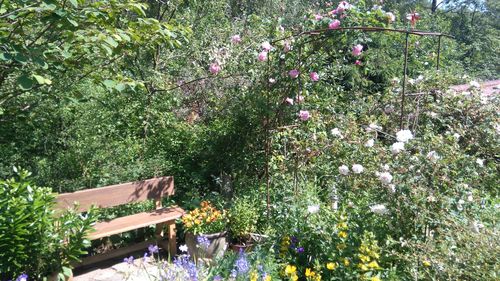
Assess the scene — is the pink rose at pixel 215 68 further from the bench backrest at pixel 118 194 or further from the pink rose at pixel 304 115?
the bench backrest at pixel 118 194

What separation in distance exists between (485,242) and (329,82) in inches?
140

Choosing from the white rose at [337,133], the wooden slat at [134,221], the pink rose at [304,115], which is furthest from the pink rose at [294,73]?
the wooden slat at [134,221]

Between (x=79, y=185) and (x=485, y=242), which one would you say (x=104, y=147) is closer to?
(x=79, y=185)

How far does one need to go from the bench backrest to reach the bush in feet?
1.02

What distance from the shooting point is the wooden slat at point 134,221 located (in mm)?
3890

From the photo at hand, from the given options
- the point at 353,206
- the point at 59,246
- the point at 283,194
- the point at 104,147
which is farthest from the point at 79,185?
the point at 353,206

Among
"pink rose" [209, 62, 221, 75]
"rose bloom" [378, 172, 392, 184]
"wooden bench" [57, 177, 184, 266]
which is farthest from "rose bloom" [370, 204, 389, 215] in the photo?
"pink rose" [209, 62, 221, 75]

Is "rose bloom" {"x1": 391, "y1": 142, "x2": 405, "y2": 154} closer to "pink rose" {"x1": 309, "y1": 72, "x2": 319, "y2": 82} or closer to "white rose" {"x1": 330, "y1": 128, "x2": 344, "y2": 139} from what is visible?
"white rose" {"x1": 330, "y1": 128, "x2": 344, "y2": 139}

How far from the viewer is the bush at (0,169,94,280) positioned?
10.0 ft

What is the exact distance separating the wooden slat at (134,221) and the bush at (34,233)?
33 cm

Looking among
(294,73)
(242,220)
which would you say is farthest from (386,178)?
(294,73)

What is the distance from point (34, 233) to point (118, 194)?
1072 millimetres

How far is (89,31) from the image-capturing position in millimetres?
3043

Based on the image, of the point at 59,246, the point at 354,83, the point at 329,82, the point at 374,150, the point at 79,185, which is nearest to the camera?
the point at 59,246
